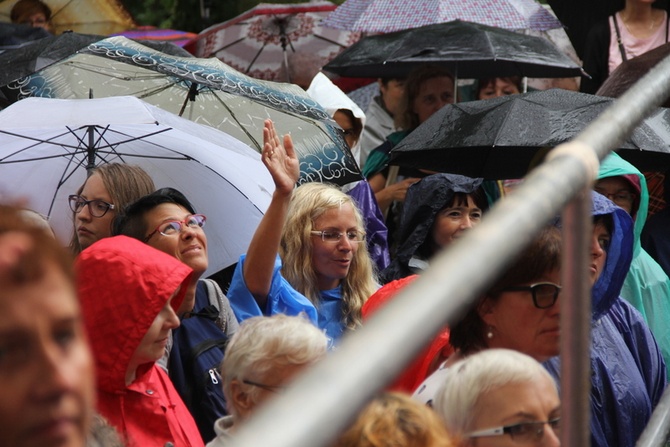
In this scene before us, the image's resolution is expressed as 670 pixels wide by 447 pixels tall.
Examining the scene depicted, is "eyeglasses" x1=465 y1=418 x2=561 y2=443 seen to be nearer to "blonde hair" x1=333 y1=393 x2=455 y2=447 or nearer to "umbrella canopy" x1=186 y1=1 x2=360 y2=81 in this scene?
"blonde hair" x1=333 y1=393 x2=455 y2=447

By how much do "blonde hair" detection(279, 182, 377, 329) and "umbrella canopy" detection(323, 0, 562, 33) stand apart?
3.22 m

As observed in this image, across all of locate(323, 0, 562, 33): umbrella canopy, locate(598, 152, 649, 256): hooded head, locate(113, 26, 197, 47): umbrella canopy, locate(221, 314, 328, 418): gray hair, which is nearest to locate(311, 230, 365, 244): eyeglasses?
locate(598, 152, 649, 256): hooded head

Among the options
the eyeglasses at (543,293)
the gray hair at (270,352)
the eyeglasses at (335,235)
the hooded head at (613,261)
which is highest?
the gray hair at (270,352)

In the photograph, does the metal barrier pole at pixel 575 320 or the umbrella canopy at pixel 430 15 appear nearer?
the metal barrier pole at pixel 575 320

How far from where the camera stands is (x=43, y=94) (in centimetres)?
559

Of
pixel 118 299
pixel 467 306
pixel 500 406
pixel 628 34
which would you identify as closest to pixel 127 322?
pixel 118 299

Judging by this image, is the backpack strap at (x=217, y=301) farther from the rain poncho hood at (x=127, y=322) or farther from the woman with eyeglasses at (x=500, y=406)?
the woman with eyeglasses at (x=500, y=406)

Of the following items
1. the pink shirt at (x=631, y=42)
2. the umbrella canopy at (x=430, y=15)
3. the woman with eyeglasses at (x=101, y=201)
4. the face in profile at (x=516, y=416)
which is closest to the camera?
the face in profile at (x=516, y=416)

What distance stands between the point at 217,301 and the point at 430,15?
4.40 m

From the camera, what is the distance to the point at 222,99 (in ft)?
19.7

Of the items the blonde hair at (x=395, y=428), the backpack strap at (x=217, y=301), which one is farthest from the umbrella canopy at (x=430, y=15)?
the blonde hair at (x=395, y=428)

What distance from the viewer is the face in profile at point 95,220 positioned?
4645 millimetres

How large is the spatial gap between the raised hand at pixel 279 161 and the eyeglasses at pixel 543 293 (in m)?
1.36

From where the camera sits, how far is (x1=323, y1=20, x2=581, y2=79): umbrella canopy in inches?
296
